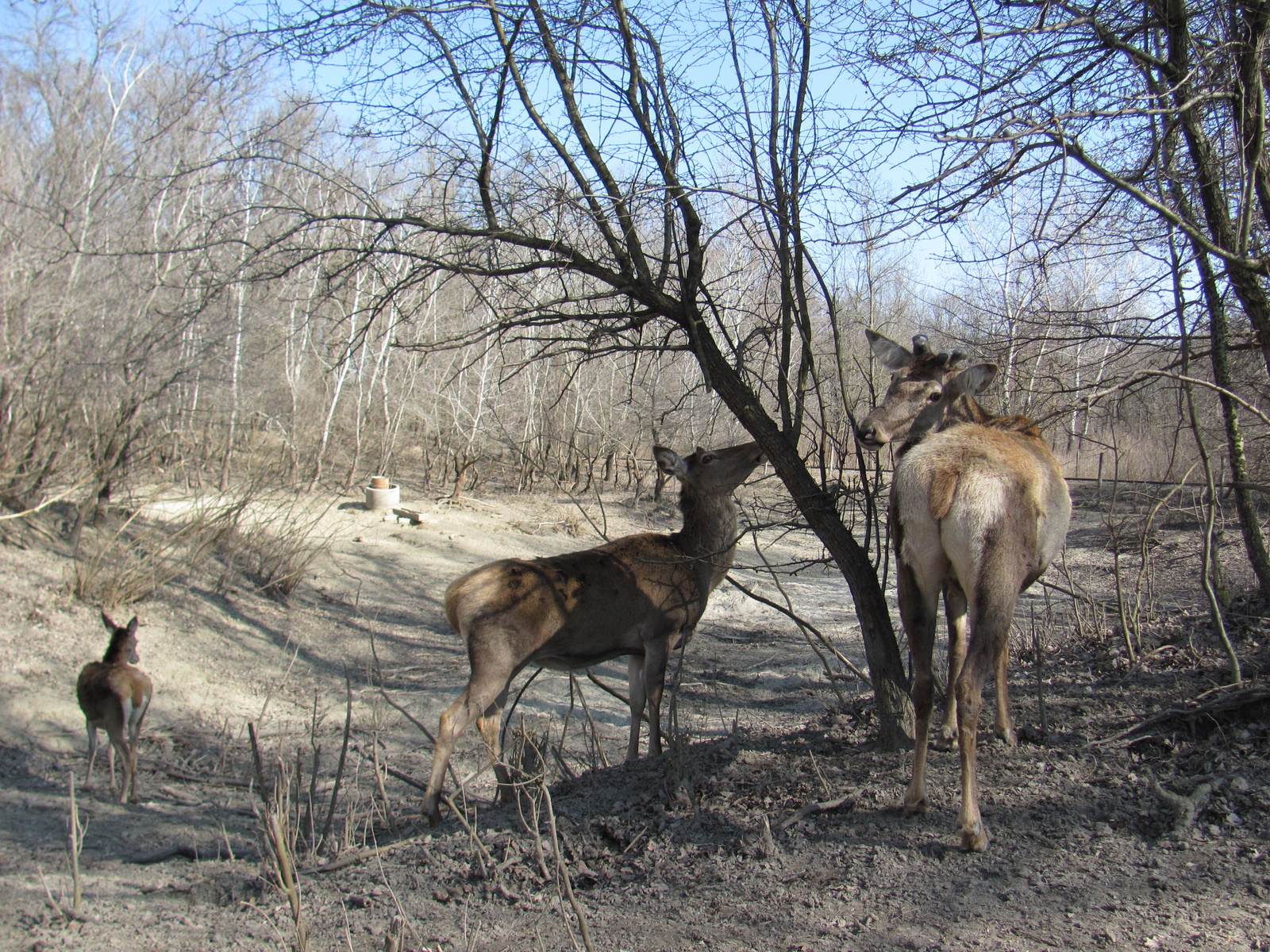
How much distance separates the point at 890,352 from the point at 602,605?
270 centimetres

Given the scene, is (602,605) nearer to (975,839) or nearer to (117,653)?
(975,839)

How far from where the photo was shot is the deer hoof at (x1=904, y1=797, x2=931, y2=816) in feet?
13.8

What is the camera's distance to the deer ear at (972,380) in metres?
5.47

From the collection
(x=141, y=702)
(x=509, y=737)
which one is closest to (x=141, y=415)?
(x=141, y=702)

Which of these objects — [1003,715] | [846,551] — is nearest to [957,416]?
[846,551]

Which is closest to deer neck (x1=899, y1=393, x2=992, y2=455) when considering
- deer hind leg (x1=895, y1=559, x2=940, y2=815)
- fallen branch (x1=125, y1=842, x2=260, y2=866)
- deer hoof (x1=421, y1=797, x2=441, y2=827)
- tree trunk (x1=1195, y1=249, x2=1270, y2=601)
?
deer hind leg (x1=895, y1=559, x2=940, y2=815)

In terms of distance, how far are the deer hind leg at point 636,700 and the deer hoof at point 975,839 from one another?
315 cm

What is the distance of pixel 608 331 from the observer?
6.35 meters

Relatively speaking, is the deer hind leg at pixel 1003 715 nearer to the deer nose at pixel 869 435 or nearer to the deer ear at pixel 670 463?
the deer nose at pixel 869 435

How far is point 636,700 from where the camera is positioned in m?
7.05

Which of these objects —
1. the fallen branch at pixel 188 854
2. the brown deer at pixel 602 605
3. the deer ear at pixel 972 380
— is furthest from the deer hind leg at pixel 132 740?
the deer ear at pixel 972 380

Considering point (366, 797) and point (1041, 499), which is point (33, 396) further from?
point (1041, 499)

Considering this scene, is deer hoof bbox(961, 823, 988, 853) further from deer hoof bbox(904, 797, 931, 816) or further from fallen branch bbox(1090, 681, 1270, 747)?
fallen branch bbox(1090, 681, 1270, 747)

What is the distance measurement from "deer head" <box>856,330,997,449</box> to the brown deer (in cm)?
128
